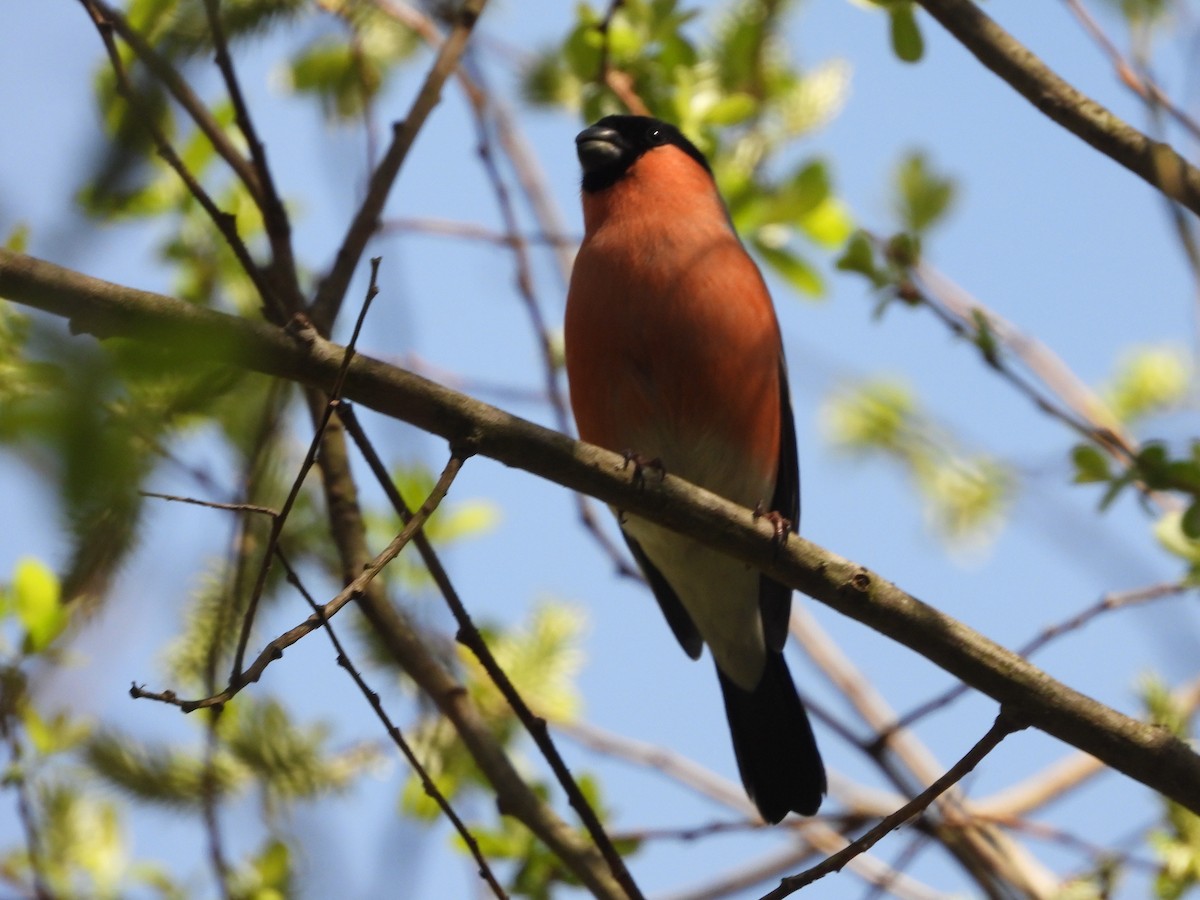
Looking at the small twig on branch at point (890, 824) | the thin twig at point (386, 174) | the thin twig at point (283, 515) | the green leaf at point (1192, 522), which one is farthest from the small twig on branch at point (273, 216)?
the green leaf at point (1192, 522)

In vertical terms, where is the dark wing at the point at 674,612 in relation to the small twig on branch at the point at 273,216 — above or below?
below

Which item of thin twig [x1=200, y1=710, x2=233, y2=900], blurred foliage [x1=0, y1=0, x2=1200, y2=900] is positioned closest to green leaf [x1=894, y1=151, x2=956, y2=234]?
blurred foliage [x1=0, y1=0, x2=1200, y2=900]

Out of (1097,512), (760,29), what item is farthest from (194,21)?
(760,29)

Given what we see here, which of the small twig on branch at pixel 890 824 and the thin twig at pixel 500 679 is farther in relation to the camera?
the thin twig at pixel 500 679

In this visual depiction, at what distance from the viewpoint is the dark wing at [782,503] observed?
429 centimetres

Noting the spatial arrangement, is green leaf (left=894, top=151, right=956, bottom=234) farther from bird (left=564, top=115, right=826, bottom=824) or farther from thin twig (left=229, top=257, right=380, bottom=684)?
thin twig (left=229, top=257, right=380, bottom=684)

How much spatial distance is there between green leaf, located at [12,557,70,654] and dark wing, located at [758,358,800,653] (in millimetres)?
2099

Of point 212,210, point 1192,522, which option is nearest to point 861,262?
point 1192,522

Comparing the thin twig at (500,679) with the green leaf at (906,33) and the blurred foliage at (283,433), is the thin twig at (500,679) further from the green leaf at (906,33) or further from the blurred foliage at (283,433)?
the green leaf at (906,33)

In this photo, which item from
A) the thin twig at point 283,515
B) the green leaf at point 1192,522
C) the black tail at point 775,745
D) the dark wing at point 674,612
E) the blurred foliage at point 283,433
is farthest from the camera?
the dark wing at point 674,612

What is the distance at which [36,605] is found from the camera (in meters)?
3.26

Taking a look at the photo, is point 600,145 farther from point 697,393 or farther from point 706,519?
point 706,519

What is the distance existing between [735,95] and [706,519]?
2.09 metres

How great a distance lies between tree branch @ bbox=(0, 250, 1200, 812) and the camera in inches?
87.8
